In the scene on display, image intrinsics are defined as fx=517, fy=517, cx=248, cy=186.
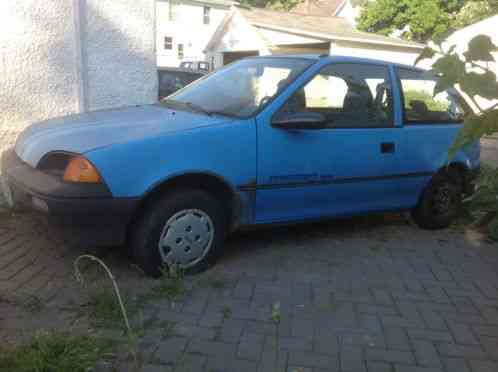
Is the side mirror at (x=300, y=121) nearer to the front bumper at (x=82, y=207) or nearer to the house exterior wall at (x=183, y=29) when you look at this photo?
the front bumper at (x=82, y=207)

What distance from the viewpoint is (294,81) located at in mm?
4129

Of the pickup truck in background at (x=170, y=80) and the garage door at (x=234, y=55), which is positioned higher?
the garage door at (x=234, y=55)

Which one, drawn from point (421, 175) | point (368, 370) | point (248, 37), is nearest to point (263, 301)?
point (368, 370)

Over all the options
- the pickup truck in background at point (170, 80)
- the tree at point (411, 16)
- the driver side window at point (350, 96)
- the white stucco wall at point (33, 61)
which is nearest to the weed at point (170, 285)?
the driver side window at point (350, 96)

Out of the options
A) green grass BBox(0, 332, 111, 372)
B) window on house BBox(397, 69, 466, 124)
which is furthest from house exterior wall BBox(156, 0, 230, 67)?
green grass BBox(0, 332, 111, 372)

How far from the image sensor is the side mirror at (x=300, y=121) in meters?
3.91

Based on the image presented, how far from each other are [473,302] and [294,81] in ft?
7.03

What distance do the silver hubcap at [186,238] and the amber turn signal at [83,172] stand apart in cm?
61

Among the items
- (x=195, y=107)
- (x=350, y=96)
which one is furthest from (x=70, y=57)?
(x=350, y=96)

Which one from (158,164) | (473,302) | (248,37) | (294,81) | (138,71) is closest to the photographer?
(158,164)

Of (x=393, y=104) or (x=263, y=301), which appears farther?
(x=393, y=104)

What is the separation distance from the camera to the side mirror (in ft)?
12.8

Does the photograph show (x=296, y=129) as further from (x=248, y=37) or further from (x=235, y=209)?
(x=248, y=37)

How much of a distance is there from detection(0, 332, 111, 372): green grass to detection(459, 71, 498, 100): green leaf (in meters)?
2.12
